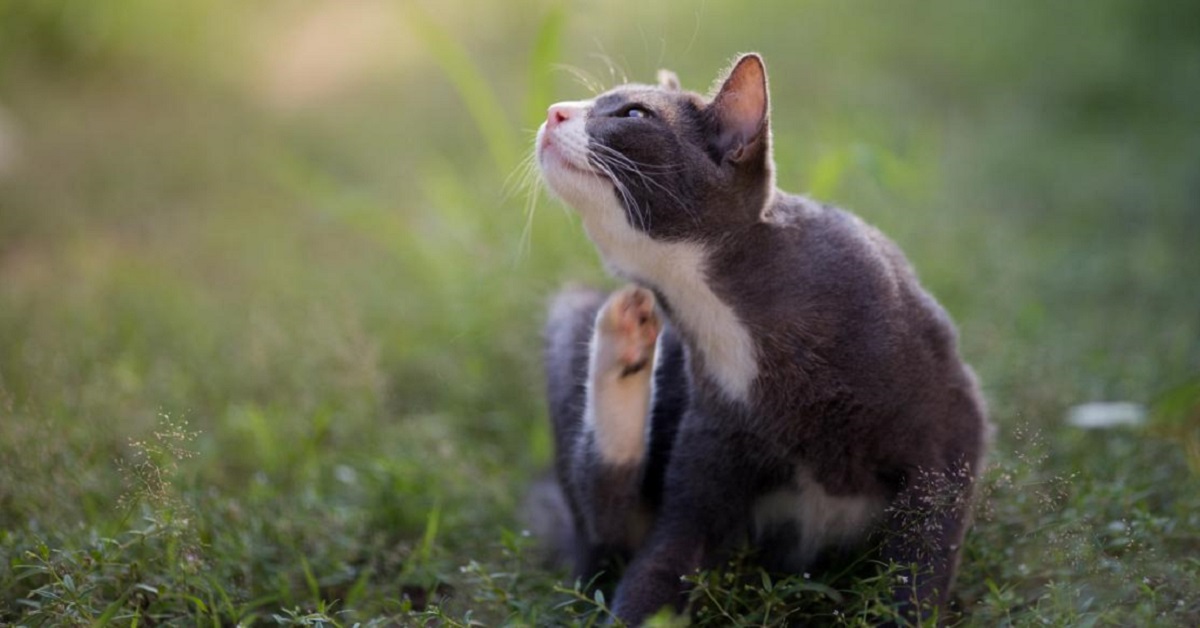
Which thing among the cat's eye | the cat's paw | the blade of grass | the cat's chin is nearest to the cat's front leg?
the cat's paw

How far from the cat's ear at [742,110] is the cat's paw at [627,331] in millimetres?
409

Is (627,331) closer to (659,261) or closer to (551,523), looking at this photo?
(659,261)

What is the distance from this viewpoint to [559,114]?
2779 mm

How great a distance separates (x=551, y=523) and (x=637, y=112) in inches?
49.5

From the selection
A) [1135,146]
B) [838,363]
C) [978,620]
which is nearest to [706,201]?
[838,363]

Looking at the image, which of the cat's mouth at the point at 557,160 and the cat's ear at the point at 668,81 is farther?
the cat's ear at the point at 668,81

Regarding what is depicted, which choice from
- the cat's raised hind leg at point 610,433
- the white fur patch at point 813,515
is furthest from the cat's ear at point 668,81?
the white fur patch at point 813,515

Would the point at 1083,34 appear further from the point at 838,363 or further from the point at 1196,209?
the point at 838,363

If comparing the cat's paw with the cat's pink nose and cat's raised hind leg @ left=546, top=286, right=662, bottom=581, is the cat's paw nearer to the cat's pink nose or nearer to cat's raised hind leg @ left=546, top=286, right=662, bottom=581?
cat's raised hind leg @ left=546, top=286, right=662, bottom=581

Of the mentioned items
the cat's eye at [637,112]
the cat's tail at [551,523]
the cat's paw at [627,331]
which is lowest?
the cat's tail at [551,523]

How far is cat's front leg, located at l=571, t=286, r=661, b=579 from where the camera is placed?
2862 millimetres

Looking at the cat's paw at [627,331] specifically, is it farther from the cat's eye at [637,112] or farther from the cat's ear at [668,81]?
the cat's ear at [668,81]

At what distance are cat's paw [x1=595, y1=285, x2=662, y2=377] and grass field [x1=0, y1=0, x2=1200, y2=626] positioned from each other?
38cm

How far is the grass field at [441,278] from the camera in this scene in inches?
108
